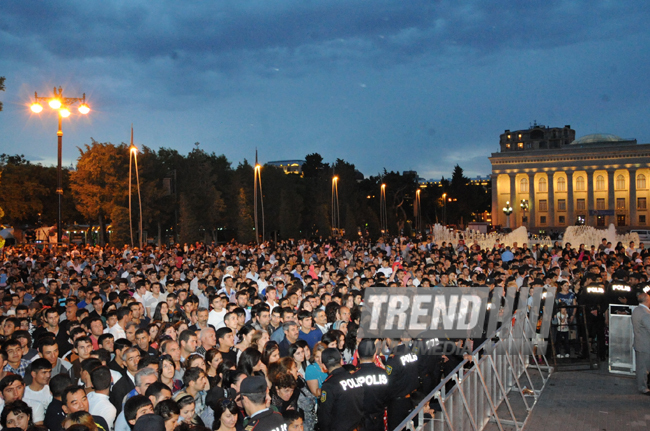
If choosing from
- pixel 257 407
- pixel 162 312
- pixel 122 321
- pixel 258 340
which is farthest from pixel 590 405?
pixel 122 321

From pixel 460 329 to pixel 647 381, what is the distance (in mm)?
3679

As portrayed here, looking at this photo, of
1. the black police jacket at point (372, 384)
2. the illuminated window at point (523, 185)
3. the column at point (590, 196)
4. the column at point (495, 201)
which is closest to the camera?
the black police jacket at point (372, 384)

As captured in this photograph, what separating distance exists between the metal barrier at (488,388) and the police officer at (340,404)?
604mm

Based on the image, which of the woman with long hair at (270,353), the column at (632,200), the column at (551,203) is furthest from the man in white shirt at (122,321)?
the column at (632,200)

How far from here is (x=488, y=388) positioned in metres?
7.31

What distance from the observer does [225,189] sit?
5406 centimetres

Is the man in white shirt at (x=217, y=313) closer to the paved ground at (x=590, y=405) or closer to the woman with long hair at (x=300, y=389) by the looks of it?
the woman with long hair at (x=300, y=389)

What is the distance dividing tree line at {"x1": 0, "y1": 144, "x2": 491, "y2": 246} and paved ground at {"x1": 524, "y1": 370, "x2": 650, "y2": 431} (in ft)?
76.9

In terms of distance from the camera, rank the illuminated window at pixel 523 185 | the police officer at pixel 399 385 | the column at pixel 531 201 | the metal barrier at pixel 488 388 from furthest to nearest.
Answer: the illuminated window at pixel 523 185 < the column at pixel 531 201 < the police officer at pixel 399 385 < the metal barrier at pixel 488 388

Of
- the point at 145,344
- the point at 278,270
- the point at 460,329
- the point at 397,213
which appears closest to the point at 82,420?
the point at 145,344

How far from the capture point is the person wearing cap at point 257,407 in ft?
13.5

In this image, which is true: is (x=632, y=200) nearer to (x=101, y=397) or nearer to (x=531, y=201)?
(x=531, y=201)

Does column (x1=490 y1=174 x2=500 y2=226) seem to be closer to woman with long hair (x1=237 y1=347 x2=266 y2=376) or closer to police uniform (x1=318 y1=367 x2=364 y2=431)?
woman with long hair (x1=237 y1=347 x2=266 y2=376)

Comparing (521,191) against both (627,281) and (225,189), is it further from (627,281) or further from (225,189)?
(627,281)
